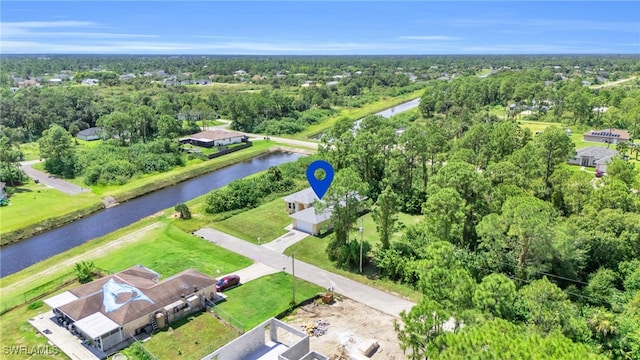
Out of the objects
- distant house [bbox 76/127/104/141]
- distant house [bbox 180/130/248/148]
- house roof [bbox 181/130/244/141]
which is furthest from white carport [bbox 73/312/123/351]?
distant house [bbox 76/127/104/141]

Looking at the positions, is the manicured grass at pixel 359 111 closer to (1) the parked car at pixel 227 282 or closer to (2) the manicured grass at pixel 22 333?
(1) the parked car at pixel 227 282

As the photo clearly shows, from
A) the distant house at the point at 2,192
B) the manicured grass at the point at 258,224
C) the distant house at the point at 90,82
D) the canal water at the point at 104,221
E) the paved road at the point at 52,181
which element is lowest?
the canal water at the point at 104,221

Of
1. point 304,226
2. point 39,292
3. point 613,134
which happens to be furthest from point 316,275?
point 613,134

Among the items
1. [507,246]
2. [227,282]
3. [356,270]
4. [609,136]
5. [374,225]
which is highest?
[609,136]

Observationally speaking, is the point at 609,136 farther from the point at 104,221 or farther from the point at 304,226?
the point at 104,221

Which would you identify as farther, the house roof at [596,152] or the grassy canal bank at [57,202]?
the house roof at [596,152]

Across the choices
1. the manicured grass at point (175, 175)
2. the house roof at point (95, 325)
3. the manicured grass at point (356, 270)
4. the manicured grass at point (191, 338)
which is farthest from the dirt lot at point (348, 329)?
the manicured grass at point (175, 175)
